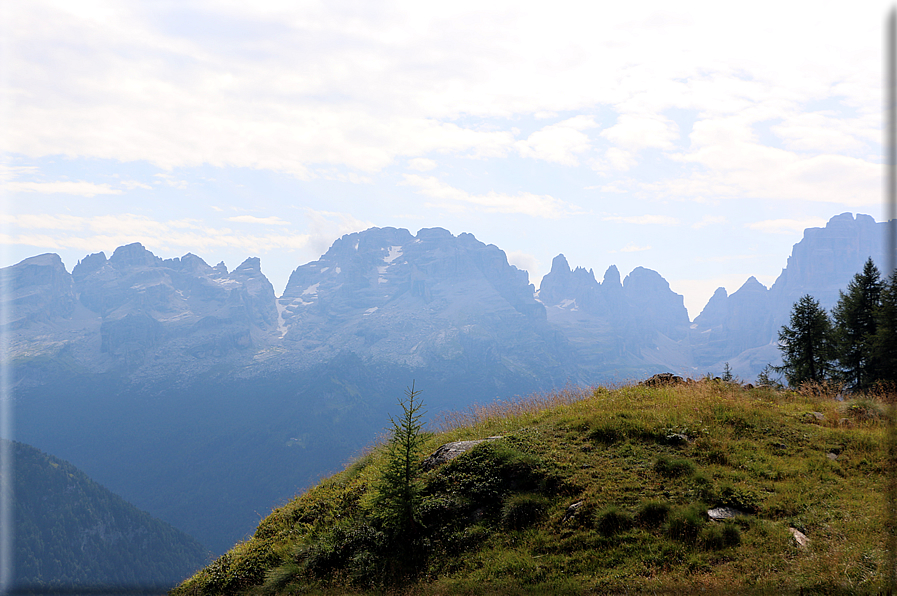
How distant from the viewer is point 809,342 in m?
37.8

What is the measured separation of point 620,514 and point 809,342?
36.5 meters

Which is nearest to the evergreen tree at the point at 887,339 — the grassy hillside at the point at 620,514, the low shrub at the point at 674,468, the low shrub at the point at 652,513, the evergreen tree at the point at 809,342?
the evergreen tree at the point at 809,342

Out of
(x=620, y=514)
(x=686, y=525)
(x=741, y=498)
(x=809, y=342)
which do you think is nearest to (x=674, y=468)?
(x=741, y=498)

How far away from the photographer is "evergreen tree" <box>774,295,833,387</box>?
3766 cm

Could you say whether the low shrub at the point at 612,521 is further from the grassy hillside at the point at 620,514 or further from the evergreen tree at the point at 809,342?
the evergreen tree at the point at 809,342

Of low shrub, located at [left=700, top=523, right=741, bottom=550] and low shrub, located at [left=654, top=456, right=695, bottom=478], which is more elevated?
low shrub, located at [left=654, top=456, right=695, bottom=478]

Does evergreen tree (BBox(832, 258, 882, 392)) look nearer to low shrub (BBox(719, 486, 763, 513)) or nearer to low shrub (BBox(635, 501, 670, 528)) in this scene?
low shrub (BBox(719, 486, 763, 513))

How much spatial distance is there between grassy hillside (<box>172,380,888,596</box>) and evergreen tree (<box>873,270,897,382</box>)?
20.8 meters

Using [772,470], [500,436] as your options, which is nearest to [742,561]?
[772,470]

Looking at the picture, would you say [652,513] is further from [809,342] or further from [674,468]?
[809,342]

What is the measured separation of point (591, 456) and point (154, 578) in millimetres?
239030

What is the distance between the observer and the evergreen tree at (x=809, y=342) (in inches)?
1483

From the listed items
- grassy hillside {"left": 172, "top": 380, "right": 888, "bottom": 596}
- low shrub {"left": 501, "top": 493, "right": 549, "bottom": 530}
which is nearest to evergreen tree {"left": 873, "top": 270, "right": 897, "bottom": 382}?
grassy hillside {"left": 172, "top": 380, "right": 888, "bottom": 596}

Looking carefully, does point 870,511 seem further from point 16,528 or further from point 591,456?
point 16,528
